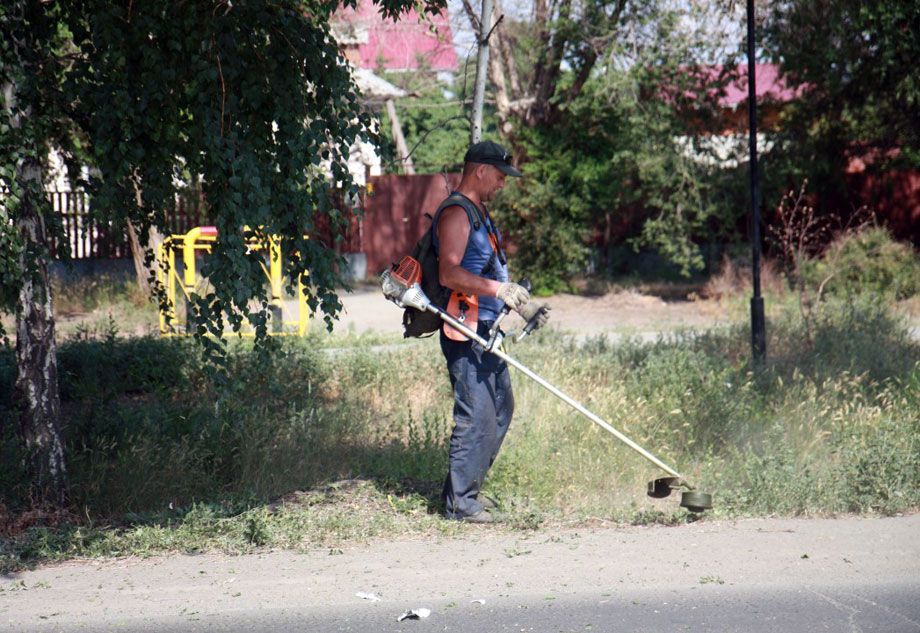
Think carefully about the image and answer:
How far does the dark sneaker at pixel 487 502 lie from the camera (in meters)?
5.42

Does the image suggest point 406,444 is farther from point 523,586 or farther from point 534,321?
point 523,586

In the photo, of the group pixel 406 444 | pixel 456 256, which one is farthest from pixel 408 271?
pixel 406 444

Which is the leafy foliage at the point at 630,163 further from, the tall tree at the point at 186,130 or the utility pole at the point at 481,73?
the tall tree at the point at 186,130

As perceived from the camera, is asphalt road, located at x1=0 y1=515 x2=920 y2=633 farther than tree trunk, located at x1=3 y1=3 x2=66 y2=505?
No

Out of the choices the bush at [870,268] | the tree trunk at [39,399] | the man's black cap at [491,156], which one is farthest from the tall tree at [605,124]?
the tree trunk at [39,399]

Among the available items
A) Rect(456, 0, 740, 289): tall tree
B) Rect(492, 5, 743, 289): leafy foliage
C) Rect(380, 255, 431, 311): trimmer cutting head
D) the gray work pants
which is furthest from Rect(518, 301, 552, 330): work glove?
Rect(492, 5, 743, 289): leafy foliage

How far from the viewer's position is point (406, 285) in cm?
503

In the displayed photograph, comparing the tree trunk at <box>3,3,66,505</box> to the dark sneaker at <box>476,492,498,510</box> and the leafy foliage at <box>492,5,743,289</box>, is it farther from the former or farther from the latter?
the leafy foliage at <box>492,5,743,289</box>

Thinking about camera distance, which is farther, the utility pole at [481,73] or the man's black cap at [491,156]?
the utility pole at [481,73]

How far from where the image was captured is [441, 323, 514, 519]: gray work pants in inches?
203

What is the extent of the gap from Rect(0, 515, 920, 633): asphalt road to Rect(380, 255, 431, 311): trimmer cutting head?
1281 millimetres

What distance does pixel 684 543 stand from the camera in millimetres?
5016

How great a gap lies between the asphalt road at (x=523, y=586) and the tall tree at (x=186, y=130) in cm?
116

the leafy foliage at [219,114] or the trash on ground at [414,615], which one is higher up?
the leafy foliage at [219,114]
